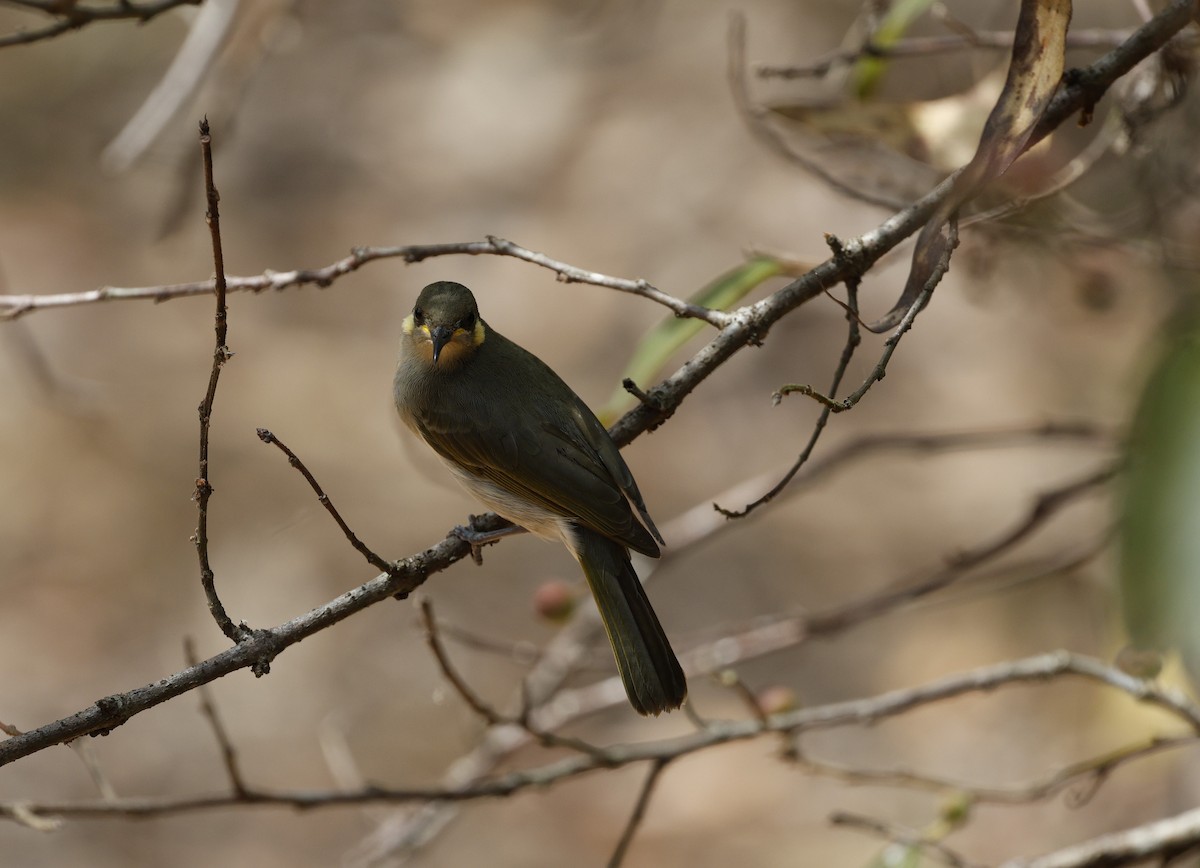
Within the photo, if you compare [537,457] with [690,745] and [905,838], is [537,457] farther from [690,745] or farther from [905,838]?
[905,838]

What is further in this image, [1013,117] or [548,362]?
[548,362]

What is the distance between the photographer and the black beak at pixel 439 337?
3018 millimetres

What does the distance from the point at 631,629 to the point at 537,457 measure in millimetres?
513

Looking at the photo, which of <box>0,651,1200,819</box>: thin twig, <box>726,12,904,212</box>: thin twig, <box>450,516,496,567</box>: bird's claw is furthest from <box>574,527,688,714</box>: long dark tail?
<box>726,12,904,212</box>: thin twig

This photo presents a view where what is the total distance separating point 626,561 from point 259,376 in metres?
4.32

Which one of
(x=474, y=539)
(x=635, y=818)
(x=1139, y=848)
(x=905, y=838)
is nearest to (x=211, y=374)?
(x=474, y=539)

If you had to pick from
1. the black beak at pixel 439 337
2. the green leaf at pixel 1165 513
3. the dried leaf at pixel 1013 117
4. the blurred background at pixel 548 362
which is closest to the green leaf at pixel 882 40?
the blurred background at pixel 548 362

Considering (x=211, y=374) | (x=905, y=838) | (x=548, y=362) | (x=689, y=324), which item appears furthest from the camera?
(x=548, y=362)

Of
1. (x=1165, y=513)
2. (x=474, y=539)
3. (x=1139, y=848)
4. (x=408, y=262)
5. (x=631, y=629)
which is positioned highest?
(x=408, y=262)

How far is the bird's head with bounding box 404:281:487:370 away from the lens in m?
3.08

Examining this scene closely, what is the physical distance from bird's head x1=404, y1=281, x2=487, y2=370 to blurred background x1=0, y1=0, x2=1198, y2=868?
107 centimetres

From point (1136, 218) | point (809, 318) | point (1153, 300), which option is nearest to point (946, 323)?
point (809, 318)

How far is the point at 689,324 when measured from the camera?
9.71ft

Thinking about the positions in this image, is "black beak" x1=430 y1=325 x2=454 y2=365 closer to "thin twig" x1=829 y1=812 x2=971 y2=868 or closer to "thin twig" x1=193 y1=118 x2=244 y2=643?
"thin twig" x1=193 y1=118 x2=244 y2=643
